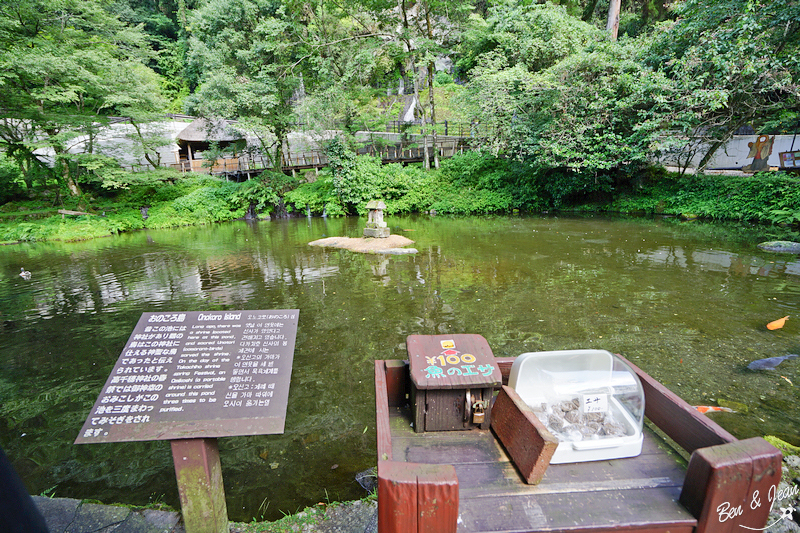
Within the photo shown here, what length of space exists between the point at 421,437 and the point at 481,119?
18.1 m

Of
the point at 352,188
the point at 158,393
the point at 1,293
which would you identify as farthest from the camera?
the point at 352,188

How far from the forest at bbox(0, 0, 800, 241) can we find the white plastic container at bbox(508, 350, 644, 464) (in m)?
14.4

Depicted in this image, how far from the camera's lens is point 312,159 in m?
25.5

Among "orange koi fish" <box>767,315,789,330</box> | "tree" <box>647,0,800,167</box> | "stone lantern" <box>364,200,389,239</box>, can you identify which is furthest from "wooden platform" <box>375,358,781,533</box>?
"tree" <box>647,0,800,167</box>

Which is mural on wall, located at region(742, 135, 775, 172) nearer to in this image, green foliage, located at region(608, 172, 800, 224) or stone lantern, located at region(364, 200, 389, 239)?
green foliage, located at region(608, 172, 800, 224)

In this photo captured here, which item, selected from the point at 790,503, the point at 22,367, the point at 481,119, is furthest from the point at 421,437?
the point at 481,119

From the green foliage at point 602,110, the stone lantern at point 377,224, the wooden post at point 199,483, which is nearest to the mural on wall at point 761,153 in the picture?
the green foliage at point 602,110

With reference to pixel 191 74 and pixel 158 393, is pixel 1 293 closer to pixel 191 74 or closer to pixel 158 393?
pixel 158 393

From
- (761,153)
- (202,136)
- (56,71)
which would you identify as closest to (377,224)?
(56,71)

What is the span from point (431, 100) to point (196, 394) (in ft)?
73.1

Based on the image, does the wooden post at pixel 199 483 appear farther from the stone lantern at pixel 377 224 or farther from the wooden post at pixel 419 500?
the stone lantern at pixel 377 224

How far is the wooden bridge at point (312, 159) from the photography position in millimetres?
24266

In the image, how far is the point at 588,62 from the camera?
1479 centimetres

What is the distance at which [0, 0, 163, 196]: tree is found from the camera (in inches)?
573
